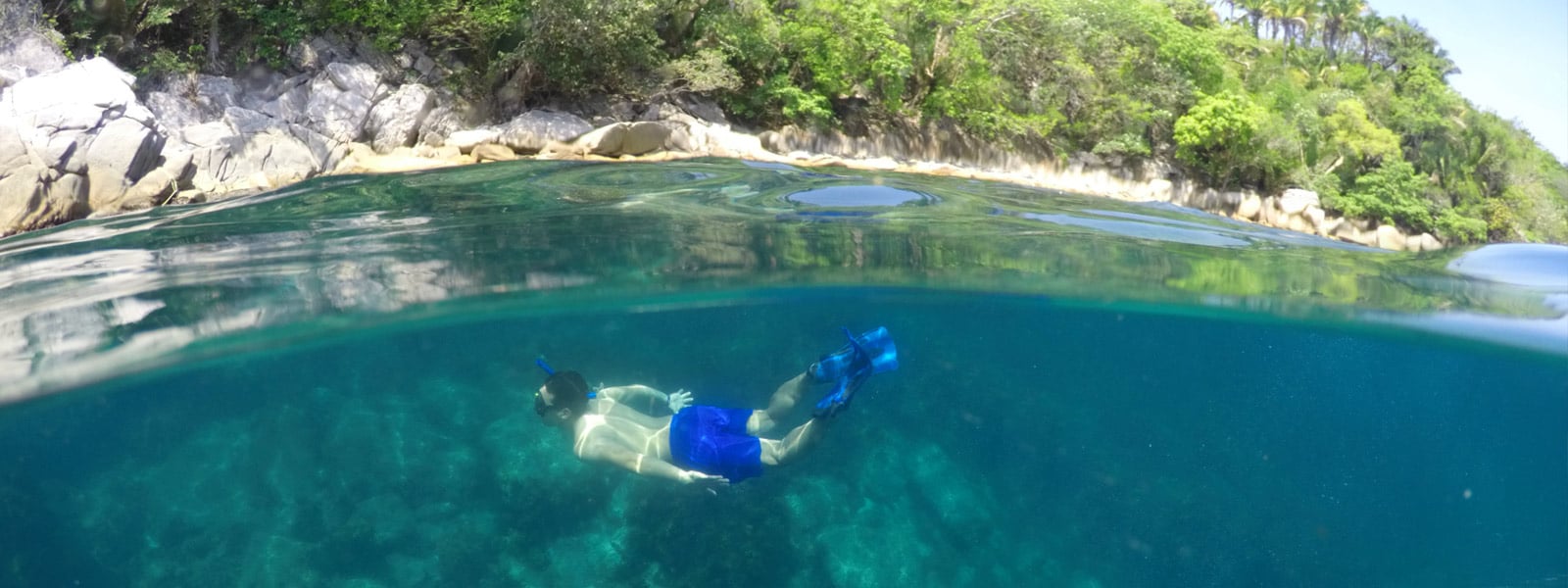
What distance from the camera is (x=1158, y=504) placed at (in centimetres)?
1869

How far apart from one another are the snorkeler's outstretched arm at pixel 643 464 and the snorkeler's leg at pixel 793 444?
1.86ft

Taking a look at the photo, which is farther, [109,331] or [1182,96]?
[1182,96]

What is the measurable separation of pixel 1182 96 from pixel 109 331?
29.2m

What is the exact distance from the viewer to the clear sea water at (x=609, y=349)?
9.67 metres

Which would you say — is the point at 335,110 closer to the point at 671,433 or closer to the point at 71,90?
the point at 71,90

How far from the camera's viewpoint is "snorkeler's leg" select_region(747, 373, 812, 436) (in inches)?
388

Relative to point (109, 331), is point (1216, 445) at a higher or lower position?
lower

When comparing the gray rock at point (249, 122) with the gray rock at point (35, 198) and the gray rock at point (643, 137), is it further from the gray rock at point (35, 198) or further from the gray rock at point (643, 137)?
the gray rock at point (643, 137)

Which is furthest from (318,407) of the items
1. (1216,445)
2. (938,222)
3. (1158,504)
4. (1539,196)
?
(1539,196)

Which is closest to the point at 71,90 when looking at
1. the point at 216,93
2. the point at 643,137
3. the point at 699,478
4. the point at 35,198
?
the point at 35,198

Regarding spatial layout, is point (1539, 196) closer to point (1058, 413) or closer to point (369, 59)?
point (1058, 413)

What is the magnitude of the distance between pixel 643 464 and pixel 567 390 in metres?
1.00

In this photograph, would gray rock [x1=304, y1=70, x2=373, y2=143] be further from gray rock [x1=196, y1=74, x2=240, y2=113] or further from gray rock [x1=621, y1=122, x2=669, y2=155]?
gray rock [x1=621, y1=122, x2=669, y2=155]

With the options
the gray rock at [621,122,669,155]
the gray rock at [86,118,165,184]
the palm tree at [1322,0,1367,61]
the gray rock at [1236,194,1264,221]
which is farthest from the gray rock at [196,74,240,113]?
the palm tree at [1322,0,1367,61]
